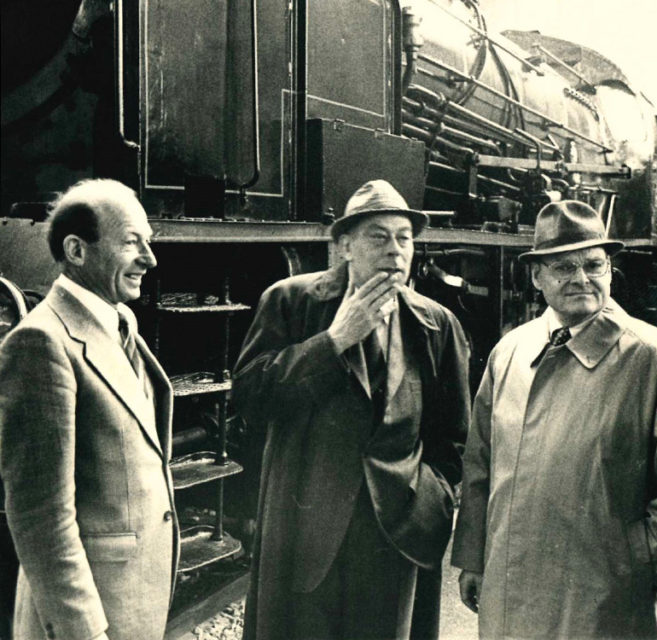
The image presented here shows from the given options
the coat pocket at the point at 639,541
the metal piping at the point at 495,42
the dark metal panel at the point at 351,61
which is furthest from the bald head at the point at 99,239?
the metal piping at the point at 495,42

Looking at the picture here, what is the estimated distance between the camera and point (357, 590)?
227 centimetres

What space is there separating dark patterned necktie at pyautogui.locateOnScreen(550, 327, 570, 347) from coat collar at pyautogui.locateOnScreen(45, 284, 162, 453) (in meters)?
1.06

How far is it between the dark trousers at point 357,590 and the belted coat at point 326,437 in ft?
0.15

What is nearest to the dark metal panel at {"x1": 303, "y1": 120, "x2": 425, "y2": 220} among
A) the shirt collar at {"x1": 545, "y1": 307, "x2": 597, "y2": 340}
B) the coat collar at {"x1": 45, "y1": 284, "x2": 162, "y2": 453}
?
the shirt collar at {"x1": 545, "y1": 307, "x2": 597, "y2": 340}

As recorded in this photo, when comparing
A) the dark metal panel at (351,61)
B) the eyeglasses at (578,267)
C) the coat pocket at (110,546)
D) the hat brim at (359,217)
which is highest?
the dark metal panel at (351,61)

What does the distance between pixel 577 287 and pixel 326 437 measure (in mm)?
784

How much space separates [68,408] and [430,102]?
4.22 m

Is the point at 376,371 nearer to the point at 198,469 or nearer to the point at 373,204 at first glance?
the point at 373,204

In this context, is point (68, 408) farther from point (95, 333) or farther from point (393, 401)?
point (393, 401)

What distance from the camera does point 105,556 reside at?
172 centimetres

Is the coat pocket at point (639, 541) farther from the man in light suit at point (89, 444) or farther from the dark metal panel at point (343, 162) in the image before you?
the dark metal panel at point (343, 162)

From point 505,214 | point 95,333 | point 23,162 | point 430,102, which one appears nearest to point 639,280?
point 505,214

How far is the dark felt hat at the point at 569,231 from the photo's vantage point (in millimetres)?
2170

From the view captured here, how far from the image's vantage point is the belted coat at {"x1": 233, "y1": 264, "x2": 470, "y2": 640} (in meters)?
2.23
